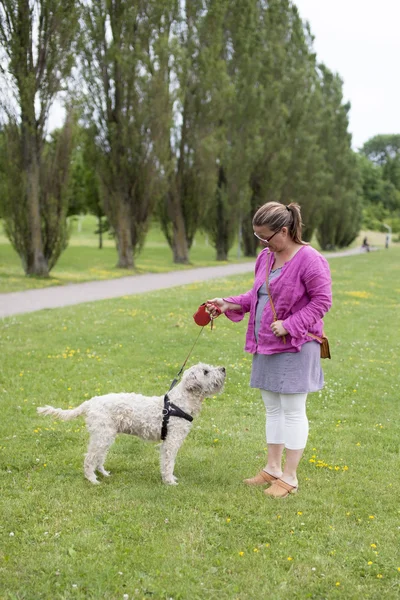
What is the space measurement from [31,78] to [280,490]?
18.5 metres

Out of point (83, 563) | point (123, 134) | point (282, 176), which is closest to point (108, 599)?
point (83, 563)

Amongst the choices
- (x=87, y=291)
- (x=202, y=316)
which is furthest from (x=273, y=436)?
(x=87, y=291)

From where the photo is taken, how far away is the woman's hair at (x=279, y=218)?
450 centimetres

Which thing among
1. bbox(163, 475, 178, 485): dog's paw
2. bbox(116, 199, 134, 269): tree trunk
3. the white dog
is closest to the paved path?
bbox(116, 199, 134, 269): tree trunk

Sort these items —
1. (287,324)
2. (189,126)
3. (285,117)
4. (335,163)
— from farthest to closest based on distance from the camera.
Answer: (335,163), (285,117), (189,126), (287,324)

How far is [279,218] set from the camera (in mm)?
4496

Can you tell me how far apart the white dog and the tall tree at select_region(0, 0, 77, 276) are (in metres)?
17.5

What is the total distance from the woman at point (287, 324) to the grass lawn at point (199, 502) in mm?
562

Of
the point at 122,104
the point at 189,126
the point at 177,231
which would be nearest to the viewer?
the point at 122,104

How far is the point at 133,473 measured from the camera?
17.5ft

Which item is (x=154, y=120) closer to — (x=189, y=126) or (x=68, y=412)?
(x=189, y=126)

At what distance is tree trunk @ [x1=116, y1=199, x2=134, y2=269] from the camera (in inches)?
1057

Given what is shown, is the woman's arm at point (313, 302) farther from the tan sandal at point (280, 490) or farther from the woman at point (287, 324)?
the tan sandal at point (280, 490)

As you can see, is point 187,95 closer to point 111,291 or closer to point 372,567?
point 111,291
